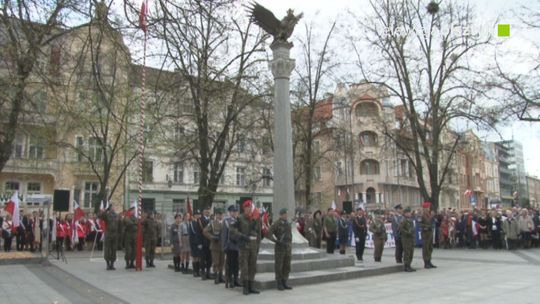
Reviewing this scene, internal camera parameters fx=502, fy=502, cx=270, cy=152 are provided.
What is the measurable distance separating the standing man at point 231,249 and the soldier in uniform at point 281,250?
0.91m

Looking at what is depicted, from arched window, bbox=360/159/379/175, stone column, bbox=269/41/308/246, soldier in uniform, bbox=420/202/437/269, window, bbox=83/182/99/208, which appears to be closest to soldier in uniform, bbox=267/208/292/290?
stone column, bbox=269/41/308/246

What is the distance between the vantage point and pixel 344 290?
39.1 feet

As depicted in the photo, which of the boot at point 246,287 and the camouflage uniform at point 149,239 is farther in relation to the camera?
the camouflage uniform at point 149,239

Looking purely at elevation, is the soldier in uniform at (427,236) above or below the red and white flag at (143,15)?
below

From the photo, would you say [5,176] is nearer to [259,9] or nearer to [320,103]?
[320,103]

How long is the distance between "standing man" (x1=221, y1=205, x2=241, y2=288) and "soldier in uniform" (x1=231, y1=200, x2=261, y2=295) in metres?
0.23

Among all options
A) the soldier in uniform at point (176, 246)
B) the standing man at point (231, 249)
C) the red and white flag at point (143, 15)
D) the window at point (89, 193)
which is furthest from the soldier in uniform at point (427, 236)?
the window at point (89, 193)

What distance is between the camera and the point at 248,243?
38.8 ft

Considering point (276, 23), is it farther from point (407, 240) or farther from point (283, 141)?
point (407, 240)

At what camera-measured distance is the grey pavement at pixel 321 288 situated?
10.7m

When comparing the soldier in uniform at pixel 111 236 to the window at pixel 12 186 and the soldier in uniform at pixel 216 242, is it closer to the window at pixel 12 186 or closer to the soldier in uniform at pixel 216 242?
the soldier in uniform at pixel 216 242

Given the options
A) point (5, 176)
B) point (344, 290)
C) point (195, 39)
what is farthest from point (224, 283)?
point (5, 176)

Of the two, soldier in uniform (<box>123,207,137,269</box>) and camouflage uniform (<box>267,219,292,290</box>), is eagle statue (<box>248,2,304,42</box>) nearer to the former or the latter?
camouflage uniform (<box>267,219,292,290</box>)

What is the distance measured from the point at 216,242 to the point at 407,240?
655 cm
